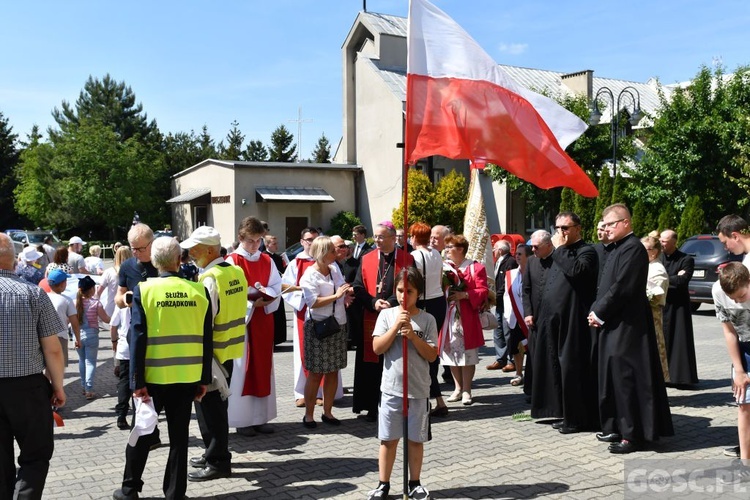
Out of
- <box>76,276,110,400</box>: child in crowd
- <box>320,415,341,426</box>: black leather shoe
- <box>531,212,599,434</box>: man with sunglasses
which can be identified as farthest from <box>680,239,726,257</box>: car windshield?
<box>76,276,110,400</box>: child in crowd

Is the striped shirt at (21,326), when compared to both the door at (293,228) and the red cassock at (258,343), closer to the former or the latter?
the red cassock at (258,343)

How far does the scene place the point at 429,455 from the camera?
6.27 m

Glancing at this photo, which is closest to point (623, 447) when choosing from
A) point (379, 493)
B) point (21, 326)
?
point (379, 493)

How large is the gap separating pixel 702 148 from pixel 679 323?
2297 centimetres

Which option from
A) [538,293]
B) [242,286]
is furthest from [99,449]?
[538,293]

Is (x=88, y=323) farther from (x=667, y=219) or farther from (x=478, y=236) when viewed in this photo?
(x=667, y=219)

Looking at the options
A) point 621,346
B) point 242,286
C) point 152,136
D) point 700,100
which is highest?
point 152,136

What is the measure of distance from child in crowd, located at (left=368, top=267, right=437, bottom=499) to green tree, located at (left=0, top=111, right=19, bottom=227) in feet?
220

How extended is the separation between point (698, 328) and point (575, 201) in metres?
16.1

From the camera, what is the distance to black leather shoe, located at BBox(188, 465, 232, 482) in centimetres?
565

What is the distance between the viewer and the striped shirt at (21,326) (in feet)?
14.0

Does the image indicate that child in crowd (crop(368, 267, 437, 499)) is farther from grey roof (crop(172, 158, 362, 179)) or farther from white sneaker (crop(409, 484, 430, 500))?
grey roof (crop(172, 158, 362, 179))

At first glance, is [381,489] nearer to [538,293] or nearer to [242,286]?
[242,286]

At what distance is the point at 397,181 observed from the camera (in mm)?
37312
